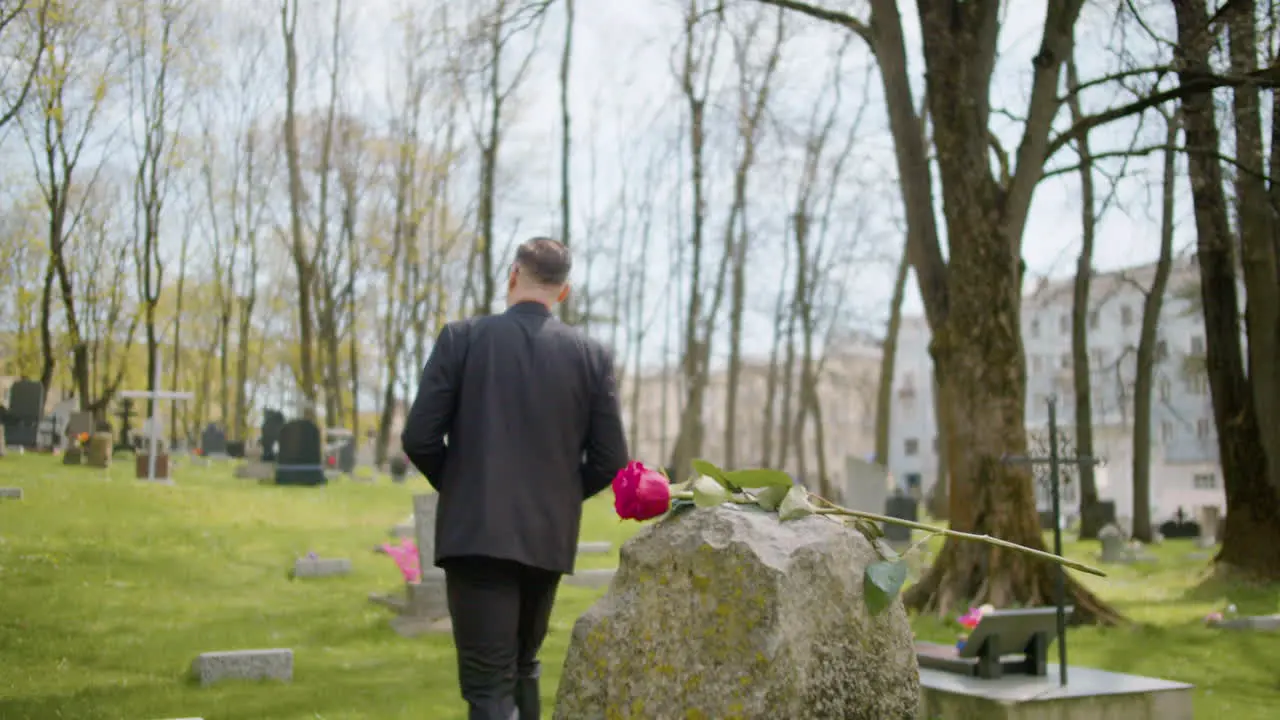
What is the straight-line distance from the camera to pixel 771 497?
3.97 metres

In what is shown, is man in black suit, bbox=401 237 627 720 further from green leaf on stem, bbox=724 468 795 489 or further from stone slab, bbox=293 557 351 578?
stone slab, bbox=293 557 351 578

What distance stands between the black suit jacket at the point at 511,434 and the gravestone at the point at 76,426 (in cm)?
2209

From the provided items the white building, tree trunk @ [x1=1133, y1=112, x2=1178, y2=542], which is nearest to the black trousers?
tree trunk @ [x1=1133, y1=112, x2=1178, y2=542]

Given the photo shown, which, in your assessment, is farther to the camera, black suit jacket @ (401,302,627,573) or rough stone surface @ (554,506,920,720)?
black suit jacket @ (401,302,627,573)

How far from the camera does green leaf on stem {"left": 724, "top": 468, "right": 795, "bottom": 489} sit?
13.0ft

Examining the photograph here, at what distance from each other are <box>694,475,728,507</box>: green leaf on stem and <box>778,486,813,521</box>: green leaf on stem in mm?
208

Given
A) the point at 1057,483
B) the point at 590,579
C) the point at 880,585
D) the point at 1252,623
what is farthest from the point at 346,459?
the point at 880,585

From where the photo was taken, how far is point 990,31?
37.6 feet

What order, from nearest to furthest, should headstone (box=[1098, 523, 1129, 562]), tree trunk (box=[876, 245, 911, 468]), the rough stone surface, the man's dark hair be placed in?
the rough stone surface < the man's dark hair < headstone (box=[1098, 523, 1129, 562]) < tree trunk (box=[876, 245, 911, 468])

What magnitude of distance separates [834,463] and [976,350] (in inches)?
2949

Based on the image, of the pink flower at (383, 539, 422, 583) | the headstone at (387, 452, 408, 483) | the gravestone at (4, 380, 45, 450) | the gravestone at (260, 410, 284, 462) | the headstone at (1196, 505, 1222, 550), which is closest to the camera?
the pink flower at (383, 539, 422, 583)

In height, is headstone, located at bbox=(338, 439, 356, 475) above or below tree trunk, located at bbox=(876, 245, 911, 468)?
below

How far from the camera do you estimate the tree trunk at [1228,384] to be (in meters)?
14.3

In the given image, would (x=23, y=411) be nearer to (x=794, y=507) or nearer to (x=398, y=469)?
(x=398, y=469)
